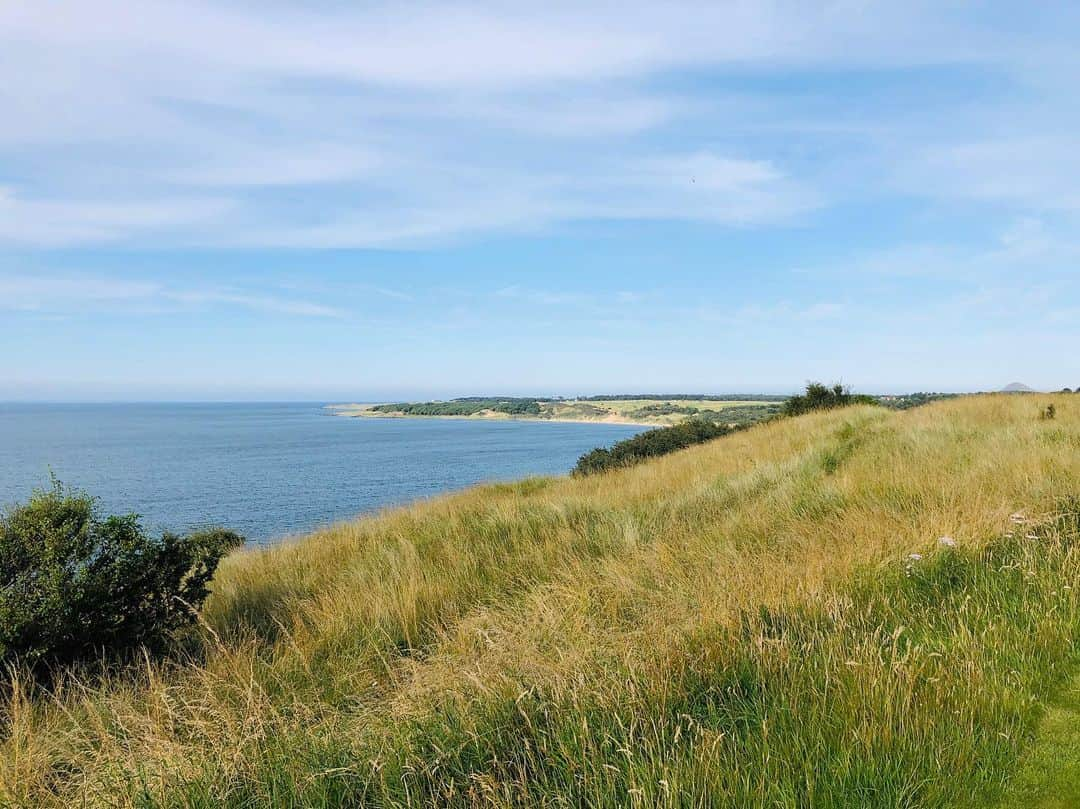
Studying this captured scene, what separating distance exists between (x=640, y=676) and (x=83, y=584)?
4780 mm

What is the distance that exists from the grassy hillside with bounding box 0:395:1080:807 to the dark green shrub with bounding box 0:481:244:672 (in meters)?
0.48

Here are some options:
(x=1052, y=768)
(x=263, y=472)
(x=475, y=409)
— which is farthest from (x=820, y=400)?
(x=475, y=409)

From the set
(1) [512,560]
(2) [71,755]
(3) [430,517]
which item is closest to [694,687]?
(2) [71,755]

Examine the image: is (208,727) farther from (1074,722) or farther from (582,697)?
(1074,722)

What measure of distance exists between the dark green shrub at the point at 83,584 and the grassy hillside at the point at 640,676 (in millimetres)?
476

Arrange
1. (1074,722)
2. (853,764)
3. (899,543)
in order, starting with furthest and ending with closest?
(899,543) → (1074,722) → (853,764)

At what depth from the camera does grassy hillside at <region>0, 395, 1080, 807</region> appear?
263cm

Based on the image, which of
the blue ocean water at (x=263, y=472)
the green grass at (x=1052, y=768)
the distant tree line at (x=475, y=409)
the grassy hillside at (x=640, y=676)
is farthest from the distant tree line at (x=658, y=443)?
the distant tree line at (x=475, y=409)

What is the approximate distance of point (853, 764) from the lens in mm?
2604

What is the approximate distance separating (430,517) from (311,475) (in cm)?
4092

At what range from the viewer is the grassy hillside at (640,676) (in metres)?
2.63

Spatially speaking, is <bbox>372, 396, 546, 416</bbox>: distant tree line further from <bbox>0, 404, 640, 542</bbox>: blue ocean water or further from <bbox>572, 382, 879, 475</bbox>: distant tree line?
<bbox>572, 382, 879, 475</bbox>: distant tree line

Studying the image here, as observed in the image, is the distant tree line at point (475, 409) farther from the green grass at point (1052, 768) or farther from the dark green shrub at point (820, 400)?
the green grass at point (1052, 768)

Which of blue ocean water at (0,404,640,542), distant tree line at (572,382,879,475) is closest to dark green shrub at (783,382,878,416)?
distant tree line at (572,382,879,475)
